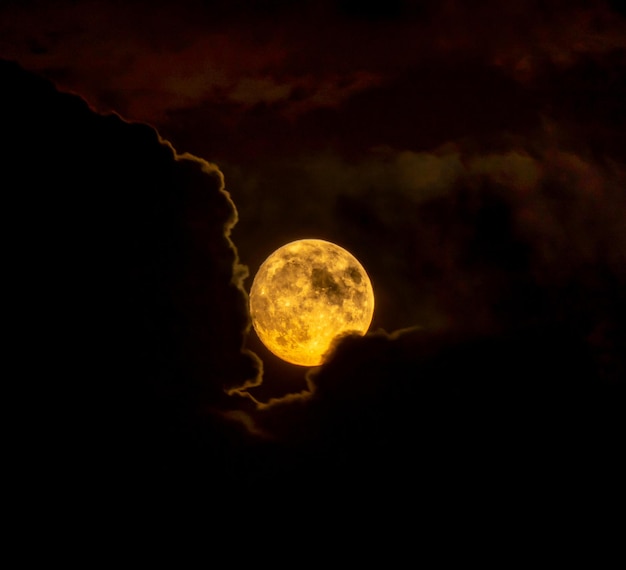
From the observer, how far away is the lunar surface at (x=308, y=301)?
109 inches

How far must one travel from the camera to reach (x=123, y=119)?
2.89 m

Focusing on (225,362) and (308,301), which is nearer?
(308,301)

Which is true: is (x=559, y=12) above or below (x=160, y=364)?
above

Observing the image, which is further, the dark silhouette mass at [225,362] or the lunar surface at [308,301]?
the lunar surface at [308,301]

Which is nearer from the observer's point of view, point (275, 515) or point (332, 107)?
point (275, 515)

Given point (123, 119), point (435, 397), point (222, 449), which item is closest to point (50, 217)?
point (123, 119)

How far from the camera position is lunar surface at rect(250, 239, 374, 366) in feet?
9.05

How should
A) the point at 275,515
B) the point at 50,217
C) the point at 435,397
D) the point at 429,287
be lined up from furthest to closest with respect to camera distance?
the point at 429,287 → the point at 50,217 → the point at 435,397 → the point at 275,515

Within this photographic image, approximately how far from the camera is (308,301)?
9.04 feet

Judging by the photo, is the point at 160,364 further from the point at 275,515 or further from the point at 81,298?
the point at 275,515

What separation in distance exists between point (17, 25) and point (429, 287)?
3039 mm

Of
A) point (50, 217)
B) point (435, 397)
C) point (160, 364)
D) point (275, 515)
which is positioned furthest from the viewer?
point (160, 364)

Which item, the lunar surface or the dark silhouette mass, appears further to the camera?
the lunar surface

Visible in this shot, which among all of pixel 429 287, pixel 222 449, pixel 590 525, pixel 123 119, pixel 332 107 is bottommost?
pixel 590 525
